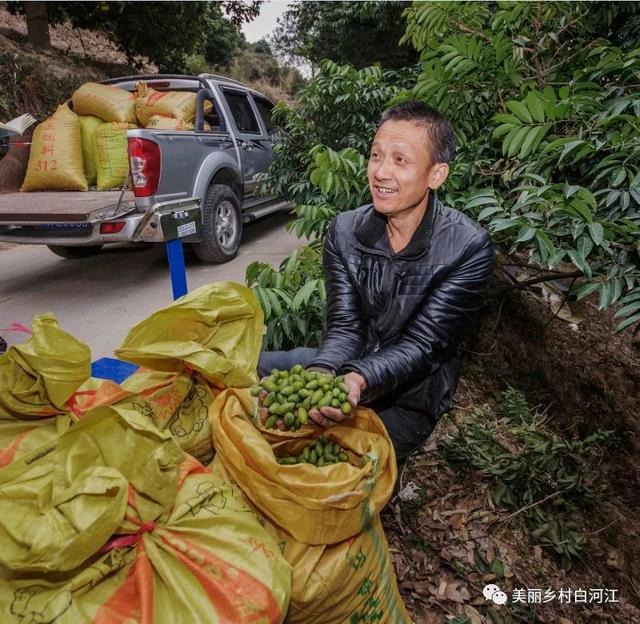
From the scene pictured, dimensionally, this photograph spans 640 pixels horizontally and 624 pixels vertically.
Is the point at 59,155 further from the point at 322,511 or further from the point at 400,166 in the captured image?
the point at 322,511

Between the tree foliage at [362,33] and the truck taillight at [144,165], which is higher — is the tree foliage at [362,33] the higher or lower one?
the higher one

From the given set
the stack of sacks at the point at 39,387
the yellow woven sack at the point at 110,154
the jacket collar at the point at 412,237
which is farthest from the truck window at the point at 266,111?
the stack of sacks at the point at 39,387

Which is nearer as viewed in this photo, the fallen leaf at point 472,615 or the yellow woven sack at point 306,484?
the yellow woven sack at point 306,484

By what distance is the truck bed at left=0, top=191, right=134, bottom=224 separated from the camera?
388 centimetres

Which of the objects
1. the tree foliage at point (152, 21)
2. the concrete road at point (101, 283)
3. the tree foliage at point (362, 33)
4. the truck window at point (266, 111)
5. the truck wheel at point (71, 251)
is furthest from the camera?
the tree foliage at point (152, 21)

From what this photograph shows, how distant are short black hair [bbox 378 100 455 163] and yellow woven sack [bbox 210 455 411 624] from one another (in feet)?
4.38

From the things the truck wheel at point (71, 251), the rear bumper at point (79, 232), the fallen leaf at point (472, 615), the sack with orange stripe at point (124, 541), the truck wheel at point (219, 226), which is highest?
the sack with orange stripe at point (124, 541)

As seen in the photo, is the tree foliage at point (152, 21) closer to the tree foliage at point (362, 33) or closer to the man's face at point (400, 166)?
the tree foliage at point (362, 33)

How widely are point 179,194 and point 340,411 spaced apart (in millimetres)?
3656

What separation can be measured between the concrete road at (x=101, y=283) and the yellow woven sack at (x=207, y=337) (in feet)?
6.48

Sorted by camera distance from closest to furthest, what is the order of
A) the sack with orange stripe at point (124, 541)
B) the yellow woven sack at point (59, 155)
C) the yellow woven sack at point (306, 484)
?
1. the sack with orange stripe at point (124, 541)
2. the yellow woven sack at point (306, 484)
3. the yellow woven sack at point (59, 155)

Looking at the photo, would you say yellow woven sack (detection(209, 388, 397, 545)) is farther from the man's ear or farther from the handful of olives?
the man's ear

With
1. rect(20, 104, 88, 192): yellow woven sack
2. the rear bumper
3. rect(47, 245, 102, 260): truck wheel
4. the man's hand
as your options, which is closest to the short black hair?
the man's hand

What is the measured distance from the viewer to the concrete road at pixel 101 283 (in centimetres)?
403
